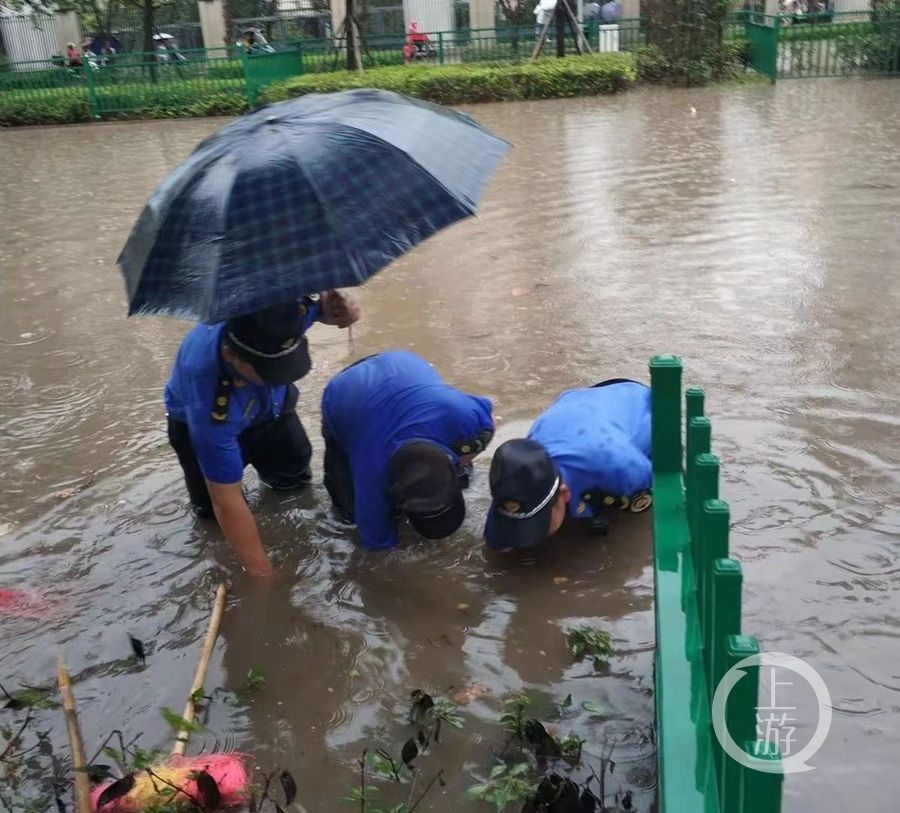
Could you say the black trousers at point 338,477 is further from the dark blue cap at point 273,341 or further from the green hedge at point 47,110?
the green hedge at point 47,110

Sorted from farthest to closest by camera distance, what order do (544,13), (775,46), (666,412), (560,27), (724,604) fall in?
1. (544,13)
2. (560,27)
3. (775,46)
4. (666,412)
5. (724,604)

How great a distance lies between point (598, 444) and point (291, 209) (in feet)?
4.06

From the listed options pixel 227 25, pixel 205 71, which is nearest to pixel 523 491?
pixel 205 71

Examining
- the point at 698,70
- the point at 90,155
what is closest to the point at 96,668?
the point at 90,155

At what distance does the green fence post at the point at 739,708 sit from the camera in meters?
1.27

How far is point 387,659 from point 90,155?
12.4 m

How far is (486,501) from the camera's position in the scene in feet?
11.7

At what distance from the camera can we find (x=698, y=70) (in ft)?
53.9

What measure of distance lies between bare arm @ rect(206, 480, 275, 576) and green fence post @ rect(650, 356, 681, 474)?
1.22 metres

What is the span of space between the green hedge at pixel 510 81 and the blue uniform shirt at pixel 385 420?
1360cm

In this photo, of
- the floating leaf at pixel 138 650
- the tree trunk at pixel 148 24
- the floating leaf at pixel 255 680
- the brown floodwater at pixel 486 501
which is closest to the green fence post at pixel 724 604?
the brown floodwater at pixel 486 501

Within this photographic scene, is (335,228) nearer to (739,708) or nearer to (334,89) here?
(739,708)

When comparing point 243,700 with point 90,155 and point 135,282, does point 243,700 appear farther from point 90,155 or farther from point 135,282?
point 90,155

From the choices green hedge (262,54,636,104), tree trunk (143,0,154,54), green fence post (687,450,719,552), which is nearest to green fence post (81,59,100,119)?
green hedge (262,54,636,104)
